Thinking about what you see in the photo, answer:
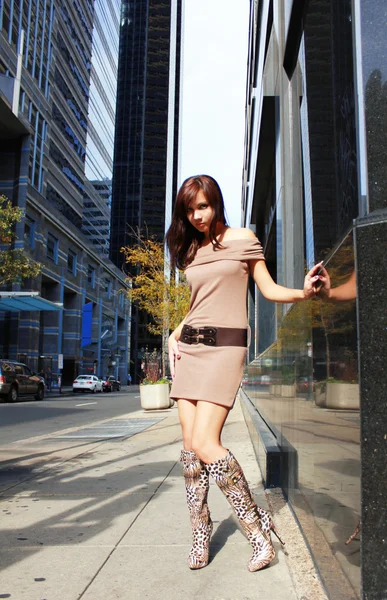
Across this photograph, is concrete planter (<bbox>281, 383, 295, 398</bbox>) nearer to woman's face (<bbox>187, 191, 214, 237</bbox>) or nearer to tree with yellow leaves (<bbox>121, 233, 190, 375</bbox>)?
woman's face (<bbox>187, 191, 214, 237</bbox>)

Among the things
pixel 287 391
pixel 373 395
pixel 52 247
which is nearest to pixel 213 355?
pixel 373 395

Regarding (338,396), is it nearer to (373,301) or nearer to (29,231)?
(373,301)

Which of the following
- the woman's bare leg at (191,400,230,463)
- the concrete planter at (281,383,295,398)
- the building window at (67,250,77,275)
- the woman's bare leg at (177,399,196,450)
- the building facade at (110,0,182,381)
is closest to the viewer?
the woman's bare leg at (191,400,230,463)

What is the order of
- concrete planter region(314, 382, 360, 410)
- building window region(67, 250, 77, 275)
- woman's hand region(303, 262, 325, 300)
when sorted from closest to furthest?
concrete planter region(314, 382, 360, 410)
woman's hand region(303, 262, 325, 300)
building window region(67, 250, 77, 275)

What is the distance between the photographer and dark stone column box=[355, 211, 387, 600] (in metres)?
1.52

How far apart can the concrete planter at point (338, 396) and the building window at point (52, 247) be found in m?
43.6

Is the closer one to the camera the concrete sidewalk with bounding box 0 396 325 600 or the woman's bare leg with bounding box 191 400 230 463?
the concrete sidewalk with bounding box 0 396 325 600

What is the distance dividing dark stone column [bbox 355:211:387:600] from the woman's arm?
1.10 feet

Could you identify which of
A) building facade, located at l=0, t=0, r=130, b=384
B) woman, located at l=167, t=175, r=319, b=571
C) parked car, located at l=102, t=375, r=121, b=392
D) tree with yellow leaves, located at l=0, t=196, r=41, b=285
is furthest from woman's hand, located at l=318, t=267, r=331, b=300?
parked car, located at l=102, t=375, r=121, b=392

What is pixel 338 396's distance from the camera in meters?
2.06

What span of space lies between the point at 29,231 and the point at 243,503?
40.1m

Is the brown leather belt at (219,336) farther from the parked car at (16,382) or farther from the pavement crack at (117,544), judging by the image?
the parked car at (16,382)

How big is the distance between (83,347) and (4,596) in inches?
2122

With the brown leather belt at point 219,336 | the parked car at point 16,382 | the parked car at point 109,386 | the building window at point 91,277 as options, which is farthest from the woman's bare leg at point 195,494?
the building window at point 91,277
